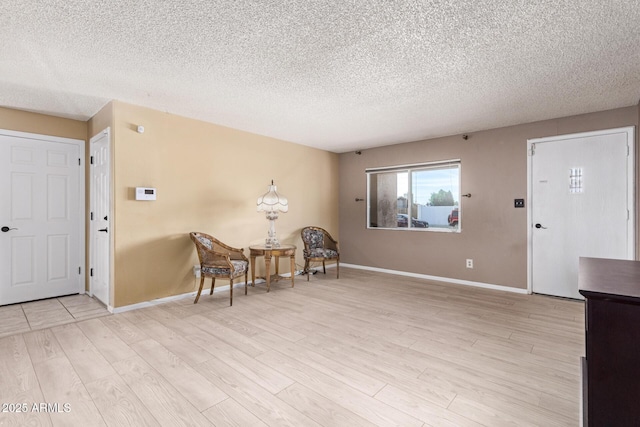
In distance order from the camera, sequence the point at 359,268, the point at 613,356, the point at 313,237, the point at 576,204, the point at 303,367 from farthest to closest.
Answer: the point at 359,268 → the point at 313,237 → the point at 576,204 → the point at 303,367 → the point at 613,356

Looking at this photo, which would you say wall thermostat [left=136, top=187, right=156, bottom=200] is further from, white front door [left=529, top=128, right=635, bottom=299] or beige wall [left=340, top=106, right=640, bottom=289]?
white front door [left=529, top=128, right=635, bottom=299]

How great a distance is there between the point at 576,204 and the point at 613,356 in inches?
145

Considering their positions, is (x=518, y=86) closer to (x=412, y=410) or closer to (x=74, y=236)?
(x=412, y=410)

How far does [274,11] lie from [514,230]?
4199 millimetres

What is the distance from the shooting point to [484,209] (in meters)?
4.64

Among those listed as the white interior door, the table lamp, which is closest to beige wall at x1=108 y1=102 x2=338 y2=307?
the white interior door

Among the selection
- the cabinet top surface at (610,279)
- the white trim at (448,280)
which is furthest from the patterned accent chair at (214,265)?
the cabinet top surface at (610,279)

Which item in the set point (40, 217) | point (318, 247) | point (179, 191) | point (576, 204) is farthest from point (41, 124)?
point (576, 204)

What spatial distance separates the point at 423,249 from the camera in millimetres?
5242

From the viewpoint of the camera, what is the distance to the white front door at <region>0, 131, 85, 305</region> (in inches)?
142

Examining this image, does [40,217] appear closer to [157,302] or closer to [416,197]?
[157,302]

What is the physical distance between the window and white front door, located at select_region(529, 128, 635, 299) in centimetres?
109

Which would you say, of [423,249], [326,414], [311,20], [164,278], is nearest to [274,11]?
[311,20]

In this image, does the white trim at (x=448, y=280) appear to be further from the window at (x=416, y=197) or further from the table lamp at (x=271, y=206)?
the table lamp at (x=271, y=206)
